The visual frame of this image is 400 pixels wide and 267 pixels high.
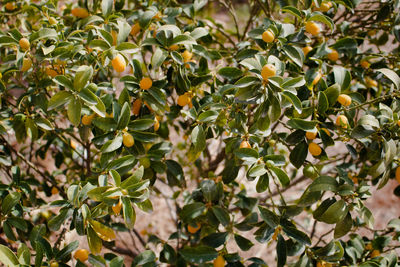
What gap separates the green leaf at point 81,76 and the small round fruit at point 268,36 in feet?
1.60

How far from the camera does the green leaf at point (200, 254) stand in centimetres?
107

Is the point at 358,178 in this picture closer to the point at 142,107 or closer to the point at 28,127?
the point at 142,107

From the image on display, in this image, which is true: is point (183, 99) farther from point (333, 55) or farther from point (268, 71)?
point (333, 55)

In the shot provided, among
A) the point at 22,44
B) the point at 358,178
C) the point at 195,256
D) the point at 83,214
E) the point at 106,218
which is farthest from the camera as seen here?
the point at 106,218

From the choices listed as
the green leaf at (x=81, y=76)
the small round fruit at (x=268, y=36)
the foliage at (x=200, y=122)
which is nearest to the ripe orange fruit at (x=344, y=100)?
the foliage at (x=200, y=122)

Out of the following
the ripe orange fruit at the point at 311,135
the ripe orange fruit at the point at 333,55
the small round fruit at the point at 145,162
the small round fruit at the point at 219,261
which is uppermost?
the ripe orange fruit at the point at 333,55

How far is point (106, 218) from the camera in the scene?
152cm

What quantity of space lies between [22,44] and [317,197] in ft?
2.99

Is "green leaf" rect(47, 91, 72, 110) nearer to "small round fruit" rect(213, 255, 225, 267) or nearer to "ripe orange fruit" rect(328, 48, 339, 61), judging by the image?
"small round fruit" rect(213, 255, 225, 267)

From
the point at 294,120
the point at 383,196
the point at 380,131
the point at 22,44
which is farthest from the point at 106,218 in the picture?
the point at 383,196

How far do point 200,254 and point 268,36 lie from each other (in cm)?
68

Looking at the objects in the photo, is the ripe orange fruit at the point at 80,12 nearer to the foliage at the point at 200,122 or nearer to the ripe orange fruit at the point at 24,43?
the foliage at the point at 200,122

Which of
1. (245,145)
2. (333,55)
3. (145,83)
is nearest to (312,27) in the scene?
(333,55)

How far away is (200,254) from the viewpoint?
42.6 inches
